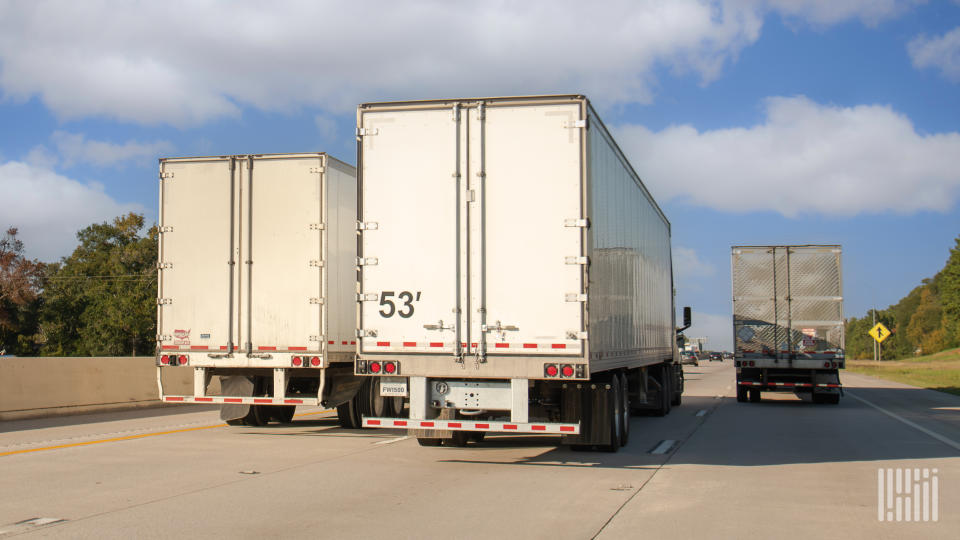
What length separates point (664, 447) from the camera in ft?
42.8

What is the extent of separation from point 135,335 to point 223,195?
45031mm

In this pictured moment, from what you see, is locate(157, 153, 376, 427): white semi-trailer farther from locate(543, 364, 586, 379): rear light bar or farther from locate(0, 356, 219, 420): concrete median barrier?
locate(543, 364, 586, 379): rear light bar

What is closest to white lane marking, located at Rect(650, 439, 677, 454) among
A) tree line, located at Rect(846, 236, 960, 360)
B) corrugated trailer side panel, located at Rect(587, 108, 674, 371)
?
corrugated trailer side panel, located at Rect(587, 108, 674, 371)

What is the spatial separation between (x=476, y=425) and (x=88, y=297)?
57238mm

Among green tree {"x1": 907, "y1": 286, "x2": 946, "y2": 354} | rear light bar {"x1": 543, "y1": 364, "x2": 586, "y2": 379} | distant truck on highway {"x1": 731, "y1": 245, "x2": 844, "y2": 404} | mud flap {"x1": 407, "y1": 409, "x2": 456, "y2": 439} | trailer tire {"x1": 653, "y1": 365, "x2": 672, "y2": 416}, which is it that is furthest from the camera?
green tree {"x1": 907, "y1": 286, "x2": 946, "y2": 354}

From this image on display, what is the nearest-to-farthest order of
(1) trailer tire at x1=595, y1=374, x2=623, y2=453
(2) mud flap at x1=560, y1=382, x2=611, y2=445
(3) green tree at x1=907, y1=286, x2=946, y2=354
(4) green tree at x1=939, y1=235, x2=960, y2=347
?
(2) mud flap at x1=560, y1=382, x2=611, y2=445, (1) trailer tire at x1=595, y1=374, x2=623, y2=453, (4) green tree at x1=939, y1=235, x2=960, y2=347, (3) green tree at x1=907, y1=286, x2=946, y2=354

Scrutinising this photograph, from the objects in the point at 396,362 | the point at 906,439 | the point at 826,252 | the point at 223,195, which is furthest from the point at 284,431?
the point at 826,252

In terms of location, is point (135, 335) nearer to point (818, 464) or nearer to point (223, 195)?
point (223, 195)

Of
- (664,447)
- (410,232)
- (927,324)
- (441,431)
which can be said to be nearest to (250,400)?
(441,431)

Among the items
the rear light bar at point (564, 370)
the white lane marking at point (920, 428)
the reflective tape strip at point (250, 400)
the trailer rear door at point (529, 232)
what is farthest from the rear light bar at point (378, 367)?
the white lane marking at point (920, 428)

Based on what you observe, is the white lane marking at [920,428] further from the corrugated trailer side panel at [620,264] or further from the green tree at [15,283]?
the green tree at [15,283]

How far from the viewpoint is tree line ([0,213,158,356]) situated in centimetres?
5506

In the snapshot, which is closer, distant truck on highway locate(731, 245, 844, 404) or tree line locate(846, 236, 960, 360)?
distant truck on highway locate(731, 245, 844, 404)

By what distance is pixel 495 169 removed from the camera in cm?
1056
